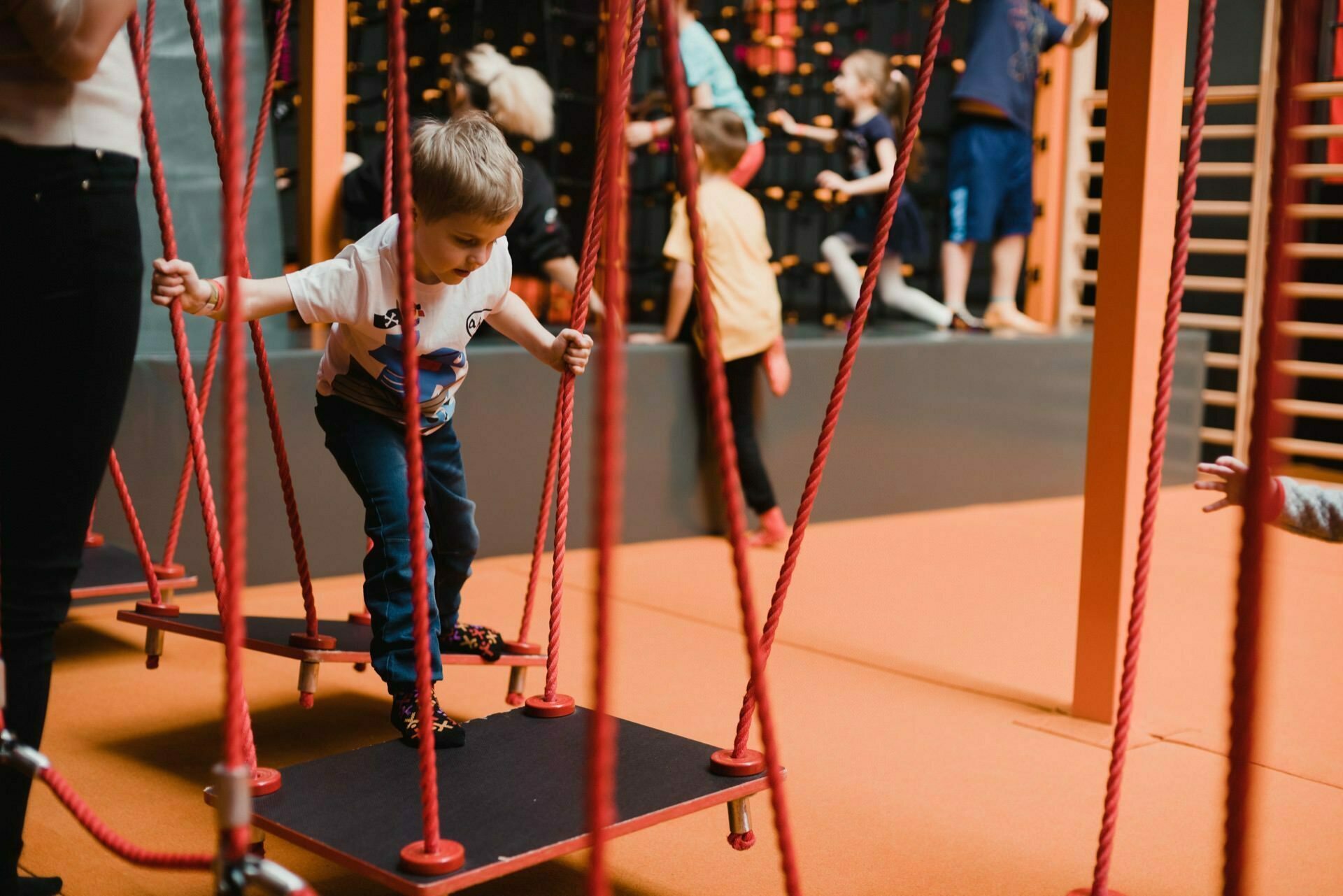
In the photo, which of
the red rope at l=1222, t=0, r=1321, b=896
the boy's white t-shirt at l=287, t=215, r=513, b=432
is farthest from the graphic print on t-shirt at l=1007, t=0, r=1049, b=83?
the red rope at l=1222, t=0, r=1321, b=896

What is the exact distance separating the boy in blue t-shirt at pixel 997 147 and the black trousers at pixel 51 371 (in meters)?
3.77

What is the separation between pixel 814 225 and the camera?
7082 millimetres

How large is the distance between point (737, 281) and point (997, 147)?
1.55 meters

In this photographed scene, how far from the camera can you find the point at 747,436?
3.64 metres

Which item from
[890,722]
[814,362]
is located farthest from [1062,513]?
[890,722]

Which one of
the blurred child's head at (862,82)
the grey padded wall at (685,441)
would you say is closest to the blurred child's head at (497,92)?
the grey padded wall at (685,441)

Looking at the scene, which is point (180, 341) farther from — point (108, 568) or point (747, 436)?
point (747, 436)

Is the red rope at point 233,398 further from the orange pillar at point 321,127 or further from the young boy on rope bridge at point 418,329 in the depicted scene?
the orange pillar at point 321,127

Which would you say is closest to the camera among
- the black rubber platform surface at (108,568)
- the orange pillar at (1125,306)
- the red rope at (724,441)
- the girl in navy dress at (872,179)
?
the red rope at (724,441)

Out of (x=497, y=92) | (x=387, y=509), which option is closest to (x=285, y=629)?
(x=387, y=509)

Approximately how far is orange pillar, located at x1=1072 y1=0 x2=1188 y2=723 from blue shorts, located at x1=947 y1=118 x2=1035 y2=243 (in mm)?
2485

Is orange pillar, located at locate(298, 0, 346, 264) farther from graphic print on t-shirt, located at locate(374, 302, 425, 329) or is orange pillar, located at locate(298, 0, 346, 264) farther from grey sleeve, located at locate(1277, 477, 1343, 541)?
grey sleeve, located at locate(1277, 477, 1343, 541)

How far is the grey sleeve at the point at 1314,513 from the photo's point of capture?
151 cm

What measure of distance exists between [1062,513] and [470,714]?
2.66 metres
